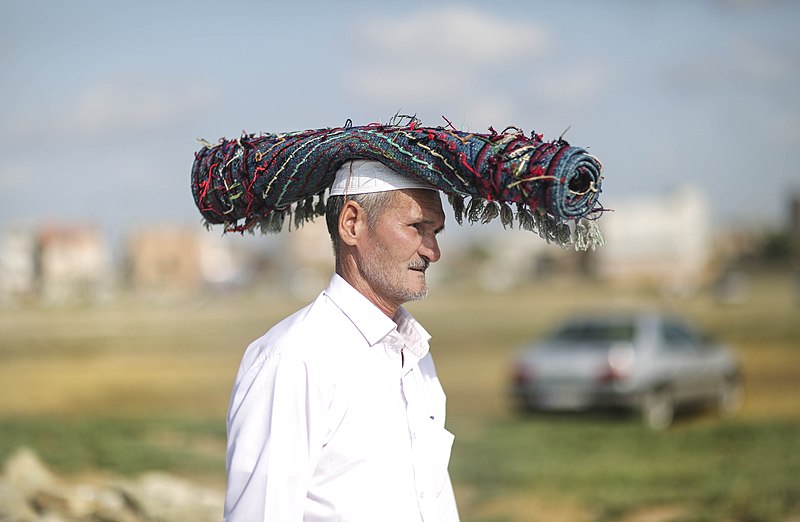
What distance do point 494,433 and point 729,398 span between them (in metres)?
4.53

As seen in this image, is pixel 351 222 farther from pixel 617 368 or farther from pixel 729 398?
pixel 729 398

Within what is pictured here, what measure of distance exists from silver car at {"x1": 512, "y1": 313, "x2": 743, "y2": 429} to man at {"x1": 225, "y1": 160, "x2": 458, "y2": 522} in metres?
9.88

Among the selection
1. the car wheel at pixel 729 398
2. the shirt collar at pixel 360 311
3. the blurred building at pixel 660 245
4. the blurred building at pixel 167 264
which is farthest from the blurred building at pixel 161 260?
the shirt collar at pixel 360 311

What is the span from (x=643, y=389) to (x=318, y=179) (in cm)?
1051

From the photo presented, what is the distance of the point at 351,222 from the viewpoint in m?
2.32

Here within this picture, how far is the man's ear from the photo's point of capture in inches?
90.6

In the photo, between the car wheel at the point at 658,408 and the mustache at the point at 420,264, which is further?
the car wheel at the point at 658,408

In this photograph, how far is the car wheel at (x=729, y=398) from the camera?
13875 millimetres

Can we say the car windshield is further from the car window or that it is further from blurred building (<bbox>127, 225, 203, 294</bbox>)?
blurred building (<bbox>127, 225, 203, 294</bbox>)

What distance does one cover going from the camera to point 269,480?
6.44ft

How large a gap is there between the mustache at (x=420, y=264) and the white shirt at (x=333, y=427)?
0.14m

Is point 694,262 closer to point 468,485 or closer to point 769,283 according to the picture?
point 769,283

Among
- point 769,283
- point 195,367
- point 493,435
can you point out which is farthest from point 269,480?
point 769,283

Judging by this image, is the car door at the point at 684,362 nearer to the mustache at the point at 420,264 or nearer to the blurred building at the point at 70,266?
the mustache at the point at 420,264
